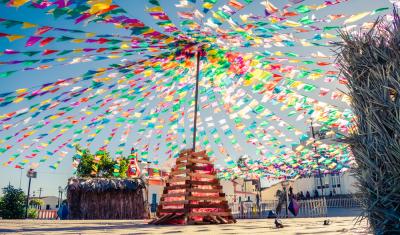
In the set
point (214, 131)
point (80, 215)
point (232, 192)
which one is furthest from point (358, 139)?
point (232, 192)

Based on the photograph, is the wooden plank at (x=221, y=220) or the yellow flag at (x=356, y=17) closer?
the yellow flag at (x=356, y=17)

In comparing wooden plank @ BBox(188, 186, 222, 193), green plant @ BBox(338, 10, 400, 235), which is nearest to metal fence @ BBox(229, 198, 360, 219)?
wooden plank @ BBox(188, 186, 222, 193)

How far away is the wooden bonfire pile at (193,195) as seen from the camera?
852 cm

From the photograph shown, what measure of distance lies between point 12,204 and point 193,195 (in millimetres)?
21216

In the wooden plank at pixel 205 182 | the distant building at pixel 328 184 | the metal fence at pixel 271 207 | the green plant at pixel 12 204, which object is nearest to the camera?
the wooden plank at pixel 205 182

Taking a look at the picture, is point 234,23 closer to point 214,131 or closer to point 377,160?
point 377,160

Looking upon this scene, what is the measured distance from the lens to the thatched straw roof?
1947 cm

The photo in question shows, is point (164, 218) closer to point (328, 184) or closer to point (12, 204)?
point (12, 204)

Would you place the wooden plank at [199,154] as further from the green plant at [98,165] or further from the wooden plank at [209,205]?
the green plant at [98,165]

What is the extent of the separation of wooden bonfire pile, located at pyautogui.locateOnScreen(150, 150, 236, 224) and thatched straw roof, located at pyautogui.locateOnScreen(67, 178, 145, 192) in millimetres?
11076

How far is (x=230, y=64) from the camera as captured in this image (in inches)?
428

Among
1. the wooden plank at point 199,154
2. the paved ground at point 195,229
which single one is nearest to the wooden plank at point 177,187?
the wooden plank at point 199,154

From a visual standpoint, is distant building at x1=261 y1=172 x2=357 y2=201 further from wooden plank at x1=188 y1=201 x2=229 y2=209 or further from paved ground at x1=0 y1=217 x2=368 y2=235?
paved ground at x1=0 y1=217 x2=368 y2=235

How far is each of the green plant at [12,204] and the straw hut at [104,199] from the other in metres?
7.43
